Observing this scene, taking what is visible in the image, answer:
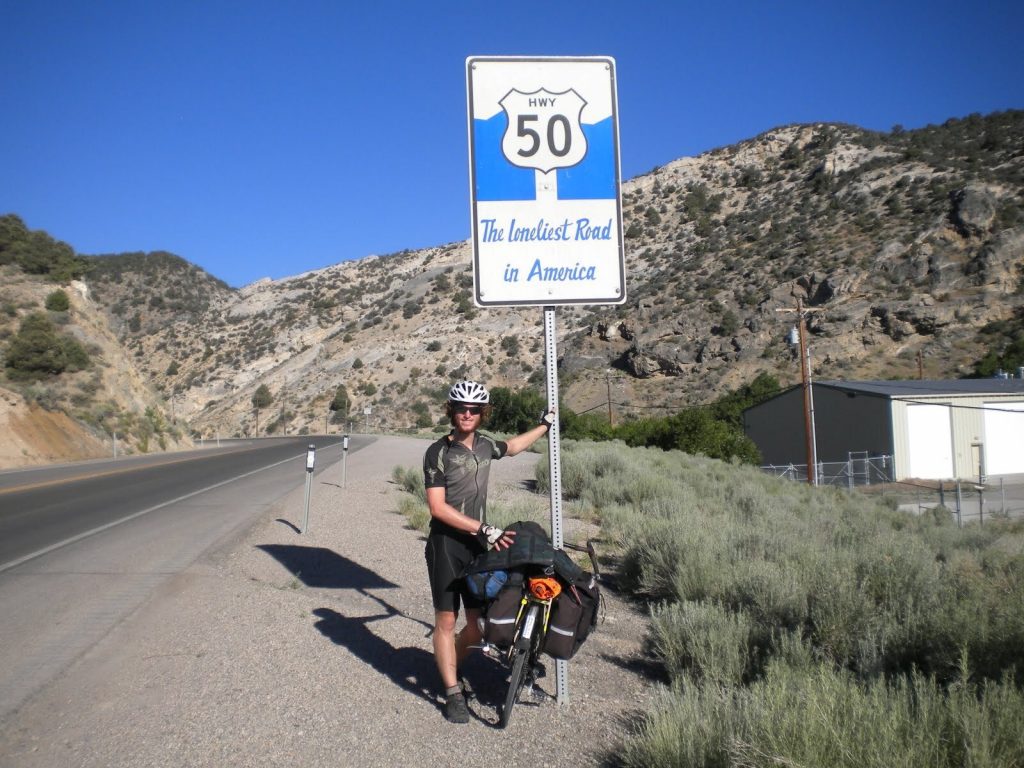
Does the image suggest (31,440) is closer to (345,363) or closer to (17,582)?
(17,582)

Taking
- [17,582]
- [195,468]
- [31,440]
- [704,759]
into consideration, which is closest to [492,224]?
[704,759]

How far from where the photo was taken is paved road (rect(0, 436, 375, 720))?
6.18 metres

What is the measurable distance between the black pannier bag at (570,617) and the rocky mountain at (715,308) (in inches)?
1744

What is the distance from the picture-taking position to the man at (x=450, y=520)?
4.49 m

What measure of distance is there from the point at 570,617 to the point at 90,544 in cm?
839

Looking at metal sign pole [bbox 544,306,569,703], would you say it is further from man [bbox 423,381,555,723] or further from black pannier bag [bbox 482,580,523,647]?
black pannier bag [bbox 482,580,523,647]

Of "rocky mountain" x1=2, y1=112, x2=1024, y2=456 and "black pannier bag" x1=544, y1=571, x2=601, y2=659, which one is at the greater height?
"rocky mountain" x1=2, y1=112, x2=1024, y2=456

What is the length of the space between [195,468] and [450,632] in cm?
2220

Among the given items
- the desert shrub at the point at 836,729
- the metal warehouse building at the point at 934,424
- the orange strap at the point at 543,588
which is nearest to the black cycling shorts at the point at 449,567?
the orange strap at the point at 543,588

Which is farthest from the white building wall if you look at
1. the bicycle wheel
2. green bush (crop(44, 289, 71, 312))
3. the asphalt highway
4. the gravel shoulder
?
green bush (crop(44, 289, 71, 312))

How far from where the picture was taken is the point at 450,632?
4547 millimetres

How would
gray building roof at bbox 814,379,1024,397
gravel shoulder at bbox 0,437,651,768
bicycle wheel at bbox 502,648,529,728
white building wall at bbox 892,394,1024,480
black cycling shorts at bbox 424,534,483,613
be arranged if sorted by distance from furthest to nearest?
gray building roof at bbox 814,379,1024,397 < white building wall at bbox 892,394,1024,480 < black cycling shorts at bbox 424,534,483,613 < bicycle wheel at bbox 502,648,529,728 < gravel shoulder at bbox 0,437,651,768

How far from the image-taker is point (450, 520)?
440cm

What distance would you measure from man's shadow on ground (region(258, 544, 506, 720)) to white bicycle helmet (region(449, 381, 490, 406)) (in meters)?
1.72
